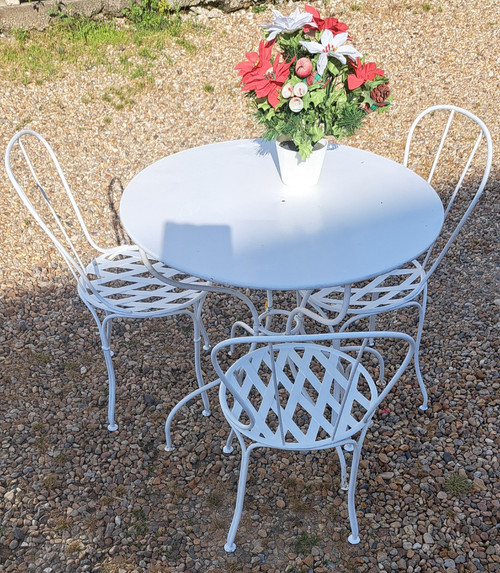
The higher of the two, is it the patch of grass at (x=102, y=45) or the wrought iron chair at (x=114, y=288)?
the patch of grass at (x=102, y=45)

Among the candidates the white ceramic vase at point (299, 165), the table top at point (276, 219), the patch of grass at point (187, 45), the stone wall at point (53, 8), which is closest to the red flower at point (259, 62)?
the white ceramic vase at point (299, 165)

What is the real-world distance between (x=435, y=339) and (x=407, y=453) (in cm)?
Result: 73

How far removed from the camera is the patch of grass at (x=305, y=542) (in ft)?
6.95

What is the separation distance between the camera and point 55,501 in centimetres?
229

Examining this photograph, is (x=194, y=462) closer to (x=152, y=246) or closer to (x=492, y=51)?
(x=152, y=246)

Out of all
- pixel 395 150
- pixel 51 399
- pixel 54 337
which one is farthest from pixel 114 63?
pixel 51 399

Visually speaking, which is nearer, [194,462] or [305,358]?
[305,358]

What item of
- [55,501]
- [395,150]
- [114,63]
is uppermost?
[114,63]

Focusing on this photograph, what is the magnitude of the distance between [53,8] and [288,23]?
14.6 feet

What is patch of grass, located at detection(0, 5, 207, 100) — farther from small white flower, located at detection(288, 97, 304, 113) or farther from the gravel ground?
small white flower, located at detection(288, 97, 304, 113)

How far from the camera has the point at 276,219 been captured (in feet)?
6.82

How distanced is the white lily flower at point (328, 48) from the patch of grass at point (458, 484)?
1.59m

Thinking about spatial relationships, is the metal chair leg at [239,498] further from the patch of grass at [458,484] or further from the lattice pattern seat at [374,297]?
the patch of grass at [458,484]

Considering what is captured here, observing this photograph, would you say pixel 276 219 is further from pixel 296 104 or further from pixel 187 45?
pixel 187 45
